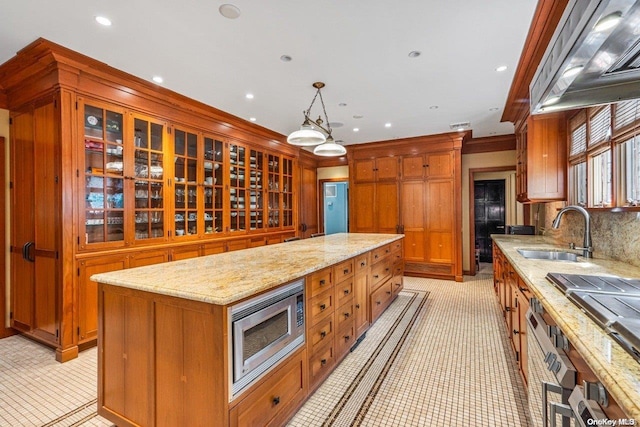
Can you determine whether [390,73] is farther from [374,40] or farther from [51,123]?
[51,123]

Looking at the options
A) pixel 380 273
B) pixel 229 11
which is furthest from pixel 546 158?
pixel 229 11

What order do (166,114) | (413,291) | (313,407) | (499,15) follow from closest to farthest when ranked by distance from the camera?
(313,407)
(499,15)
(166,114)
(413,291)

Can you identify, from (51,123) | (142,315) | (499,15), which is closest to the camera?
(142,315)

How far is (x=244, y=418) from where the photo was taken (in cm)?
143

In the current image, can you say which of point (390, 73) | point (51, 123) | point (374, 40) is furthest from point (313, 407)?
point (51, 123)

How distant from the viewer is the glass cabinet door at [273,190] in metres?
5.50

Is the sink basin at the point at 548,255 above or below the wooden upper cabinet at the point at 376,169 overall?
below

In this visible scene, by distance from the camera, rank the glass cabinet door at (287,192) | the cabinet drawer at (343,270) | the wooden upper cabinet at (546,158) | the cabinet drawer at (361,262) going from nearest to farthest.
Result: the cabinet drawer at (343,270), the cabinet drawer at (361,262), the wooden upper cabinet at (546,158), the glass cabinet door at (287,192)

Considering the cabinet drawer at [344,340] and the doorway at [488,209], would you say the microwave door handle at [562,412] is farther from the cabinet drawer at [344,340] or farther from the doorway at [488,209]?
the doorway at [488,209]

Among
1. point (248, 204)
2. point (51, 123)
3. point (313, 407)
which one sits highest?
point (51, 123)

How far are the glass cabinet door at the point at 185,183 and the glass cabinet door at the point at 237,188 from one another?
2.13 feet

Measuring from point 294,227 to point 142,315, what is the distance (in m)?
4.56

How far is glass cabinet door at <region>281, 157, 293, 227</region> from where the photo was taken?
590 cm

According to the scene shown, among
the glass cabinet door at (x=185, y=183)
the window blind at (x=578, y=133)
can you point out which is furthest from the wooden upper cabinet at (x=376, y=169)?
the glass cabinet door at (x=185, y=183)
